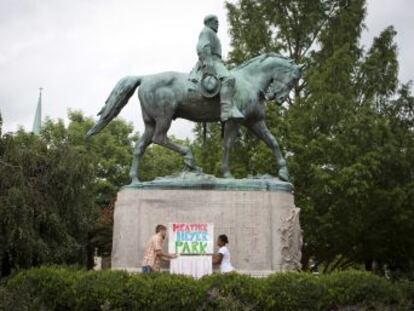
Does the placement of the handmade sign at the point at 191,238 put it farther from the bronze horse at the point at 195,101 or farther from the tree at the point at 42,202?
the tree at the point at 42,202

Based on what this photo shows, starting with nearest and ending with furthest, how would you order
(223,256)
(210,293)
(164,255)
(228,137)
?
(210,293), (164,255), (223,256), (228,137)

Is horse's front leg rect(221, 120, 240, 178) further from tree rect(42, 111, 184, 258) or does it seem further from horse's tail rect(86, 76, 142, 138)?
tree rect(42, 111, 184, 258)

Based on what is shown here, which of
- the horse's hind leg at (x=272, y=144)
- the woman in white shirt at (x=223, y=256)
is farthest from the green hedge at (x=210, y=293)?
the horse's hind leg at (x=272, y=144)

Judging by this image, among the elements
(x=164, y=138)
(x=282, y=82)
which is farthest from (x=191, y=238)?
(x=282, y=82)

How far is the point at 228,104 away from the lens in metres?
14.8

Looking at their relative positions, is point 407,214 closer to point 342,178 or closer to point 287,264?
point 342,178

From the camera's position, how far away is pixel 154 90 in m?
15.3

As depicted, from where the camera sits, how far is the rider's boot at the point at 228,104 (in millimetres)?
14734

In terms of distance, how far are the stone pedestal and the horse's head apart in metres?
2.09

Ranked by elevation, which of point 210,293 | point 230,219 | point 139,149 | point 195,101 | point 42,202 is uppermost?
point 195,101

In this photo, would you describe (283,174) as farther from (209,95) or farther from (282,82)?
(209,95)

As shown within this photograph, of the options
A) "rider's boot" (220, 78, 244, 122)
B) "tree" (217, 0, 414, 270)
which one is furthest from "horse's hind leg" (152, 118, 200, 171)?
"tree" (217, 0, 414, 270)

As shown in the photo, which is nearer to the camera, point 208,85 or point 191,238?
point 191,238

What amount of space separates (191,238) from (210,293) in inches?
84.4
